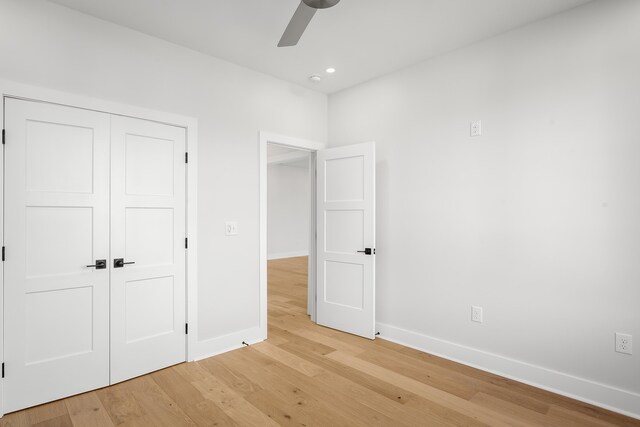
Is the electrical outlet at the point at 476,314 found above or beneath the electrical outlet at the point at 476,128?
beneath

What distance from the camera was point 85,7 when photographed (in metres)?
2.51

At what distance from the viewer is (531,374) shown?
271 cm

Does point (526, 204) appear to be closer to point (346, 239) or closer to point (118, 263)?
point (346, 239)

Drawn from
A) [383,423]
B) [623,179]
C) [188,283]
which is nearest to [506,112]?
[623,179]

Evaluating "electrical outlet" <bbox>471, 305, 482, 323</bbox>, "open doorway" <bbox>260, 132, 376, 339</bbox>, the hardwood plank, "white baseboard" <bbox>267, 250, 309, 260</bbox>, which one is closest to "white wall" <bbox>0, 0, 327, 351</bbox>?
"open doorway" <bbox>260, 132, 376, 339</bbox>

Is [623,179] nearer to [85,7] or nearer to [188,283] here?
[188,283]

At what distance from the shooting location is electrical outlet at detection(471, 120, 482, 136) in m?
3.04

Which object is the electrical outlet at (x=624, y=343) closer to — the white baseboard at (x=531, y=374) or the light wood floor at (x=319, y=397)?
the white baseboard at (x=531, y=374)

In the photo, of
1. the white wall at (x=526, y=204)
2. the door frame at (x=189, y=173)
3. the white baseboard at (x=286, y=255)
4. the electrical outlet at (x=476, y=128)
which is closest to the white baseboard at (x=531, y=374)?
the white wall at (x=526, y=204)

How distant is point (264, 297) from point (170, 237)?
118cm

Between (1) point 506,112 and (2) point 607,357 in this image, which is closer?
(2) point 607,357

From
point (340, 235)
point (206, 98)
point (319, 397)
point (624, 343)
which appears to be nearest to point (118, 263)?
point (206, 98)

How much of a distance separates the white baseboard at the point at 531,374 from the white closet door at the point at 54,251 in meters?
2.74

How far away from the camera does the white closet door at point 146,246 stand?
2736 mm
